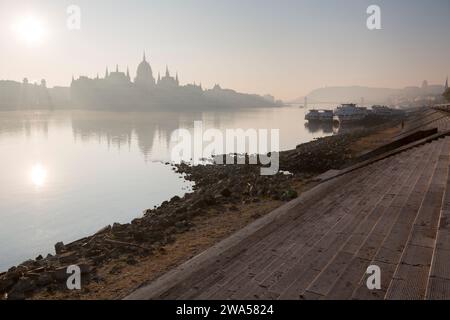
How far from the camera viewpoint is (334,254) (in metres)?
5.55

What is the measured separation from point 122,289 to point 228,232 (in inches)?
151

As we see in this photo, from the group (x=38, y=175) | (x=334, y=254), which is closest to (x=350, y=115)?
(x=38, y=175)

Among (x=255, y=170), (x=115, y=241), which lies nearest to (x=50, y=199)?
(x=115, y=241)

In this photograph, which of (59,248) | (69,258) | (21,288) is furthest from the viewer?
(59,248)

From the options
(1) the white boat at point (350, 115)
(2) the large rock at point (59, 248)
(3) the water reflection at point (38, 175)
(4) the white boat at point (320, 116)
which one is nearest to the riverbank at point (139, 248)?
(2) the large rock at point (59, 248)

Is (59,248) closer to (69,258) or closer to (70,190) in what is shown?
(69,258)

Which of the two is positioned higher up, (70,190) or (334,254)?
(334,254)

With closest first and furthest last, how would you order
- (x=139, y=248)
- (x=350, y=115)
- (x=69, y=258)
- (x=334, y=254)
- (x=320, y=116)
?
1. (x=334, y=254)
2. (x=139, y=248)
3. (x=69, y=258)
4. (x=350, y=115)
5. (x=320, y=116)

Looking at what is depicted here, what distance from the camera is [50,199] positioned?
64.1ft

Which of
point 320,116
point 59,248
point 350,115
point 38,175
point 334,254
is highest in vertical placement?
point 320,116

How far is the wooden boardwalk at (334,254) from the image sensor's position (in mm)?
4484

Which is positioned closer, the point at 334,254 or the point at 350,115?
the point at 334,254

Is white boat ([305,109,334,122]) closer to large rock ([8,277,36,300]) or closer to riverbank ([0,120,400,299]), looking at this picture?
riverbank ([0,120,400,299])

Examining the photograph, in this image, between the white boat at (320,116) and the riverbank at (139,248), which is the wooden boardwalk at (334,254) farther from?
the white boat at (320,116)
